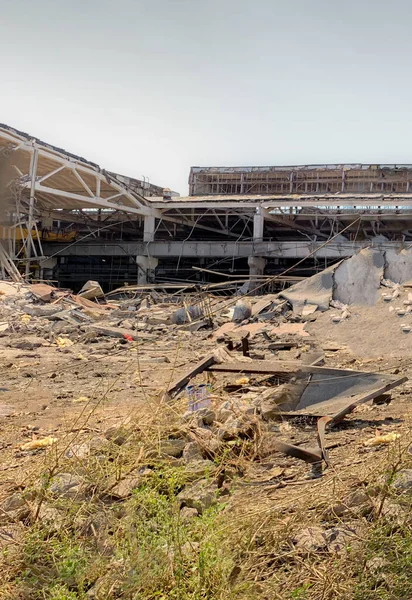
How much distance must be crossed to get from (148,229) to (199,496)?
1000 inches

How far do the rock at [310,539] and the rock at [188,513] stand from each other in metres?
0.68

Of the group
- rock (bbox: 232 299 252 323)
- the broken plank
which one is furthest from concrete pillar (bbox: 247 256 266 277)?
the broken plank

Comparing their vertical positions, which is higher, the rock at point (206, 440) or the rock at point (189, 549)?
the rock at point (206, 440)

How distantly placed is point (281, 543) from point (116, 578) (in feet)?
3.02

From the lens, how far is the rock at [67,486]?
4.18m

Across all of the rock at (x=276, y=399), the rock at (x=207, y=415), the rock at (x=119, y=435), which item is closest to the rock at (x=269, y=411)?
the rock at (x=276, y=399)

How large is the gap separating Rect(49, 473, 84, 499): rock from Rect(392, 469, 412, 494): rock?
205 centimetres

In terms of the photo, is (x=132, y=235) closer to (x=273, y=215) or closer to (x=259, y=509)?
(x=273, y=215)

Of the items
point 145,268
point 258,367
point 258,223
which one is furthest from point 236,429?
point 145,268

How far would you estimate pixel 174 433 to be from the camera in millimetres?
5090

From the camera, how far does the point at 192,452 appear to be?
4.83 metres

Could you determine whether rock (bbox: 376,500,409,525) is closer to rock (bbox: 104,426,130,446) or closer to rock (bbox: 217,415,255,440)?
rock (bbox: 217,415,255,440)

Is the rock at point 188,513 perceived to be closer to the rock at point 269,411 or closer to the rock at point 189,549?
the rock at point 189,549

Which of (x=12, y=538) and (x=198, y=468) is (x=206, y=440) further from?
(x=12, y=538)
